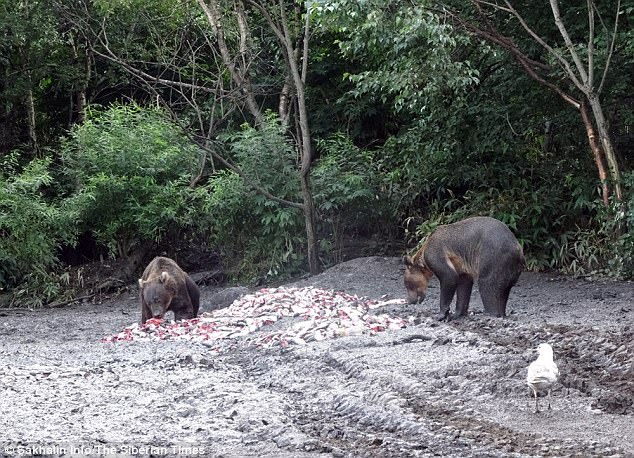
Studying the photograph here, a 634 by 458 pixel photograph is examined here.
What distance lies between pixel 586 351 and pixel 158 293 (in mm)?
6065

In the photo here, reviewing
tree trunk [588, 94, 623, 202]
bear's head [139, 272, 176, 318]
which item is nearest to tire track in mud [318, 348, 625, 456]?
bear's head [139, 272, 176, 318]

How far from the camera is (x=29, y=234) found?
17453 millimetres

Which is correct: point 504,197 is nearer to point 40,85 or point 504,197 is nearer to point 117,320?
point 117,320

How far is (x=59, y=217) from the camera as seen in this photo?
1759 cm

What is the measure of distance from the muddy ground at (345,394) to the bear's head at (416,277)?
1.04 ft

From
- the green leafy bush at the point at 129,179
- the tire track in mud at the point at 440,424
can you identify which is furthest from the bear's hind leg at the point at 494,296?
the green leafy bush at the point at 129,179

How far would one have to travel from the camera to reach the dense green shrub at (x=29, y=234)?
17297 mm

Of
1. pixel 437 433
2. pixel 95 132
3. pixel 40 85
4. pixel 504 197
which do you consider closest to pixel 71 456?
pixel 437 433

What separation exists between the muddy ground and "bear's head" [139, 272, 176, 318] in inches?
47.9

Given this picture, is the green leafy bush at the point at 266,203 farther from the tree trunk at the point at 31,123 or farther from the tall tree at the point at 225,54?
the tree trunk at the point at 31,123

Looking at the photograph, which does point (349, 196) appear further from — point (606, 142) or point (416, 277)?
point (416, 277)

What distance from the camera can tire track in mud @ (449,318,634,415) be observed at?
6559mm

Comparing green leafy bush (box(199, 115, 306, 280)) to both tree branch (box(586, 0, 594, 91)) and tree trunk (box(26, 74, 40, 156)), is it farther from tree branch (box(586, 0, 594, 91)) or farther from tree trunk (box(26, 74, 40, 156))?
tree branch (box(586, 0, 594, 91))

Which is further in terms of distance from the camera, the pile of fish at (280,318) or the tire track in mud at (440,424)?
the pile of fish at (280,318)
